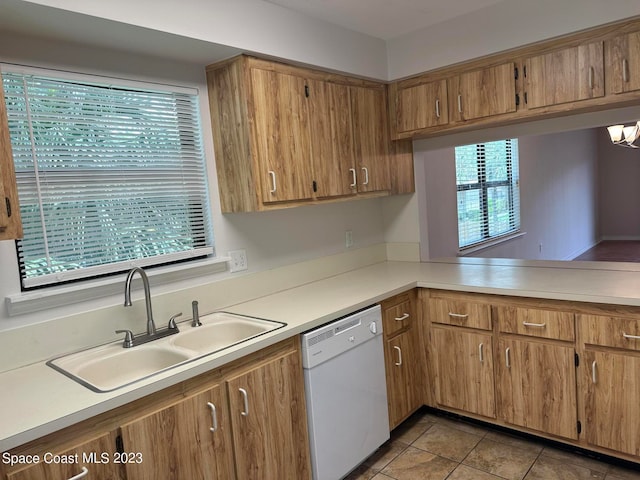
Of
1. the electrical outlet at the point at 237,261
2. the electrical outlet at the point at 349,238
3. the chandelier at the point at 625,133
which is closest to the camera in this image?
the electrical outlet at the point at 237,261

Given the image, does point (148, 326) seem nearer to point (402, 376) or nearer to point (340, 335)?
point (340, 335)

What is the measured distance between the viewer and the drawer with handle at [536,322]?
224cm

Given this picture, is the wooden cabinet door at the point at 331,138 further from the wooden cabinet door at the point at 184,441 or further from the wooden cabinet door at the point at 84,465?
the wooden cabinet door at the point at 84,465

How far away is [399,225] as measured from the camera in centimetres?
350

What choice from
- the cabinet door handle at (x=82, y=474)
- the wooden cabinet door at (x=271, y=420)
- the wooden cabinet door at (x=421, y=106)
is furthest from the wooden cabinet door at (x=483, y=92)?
the cabinet door handle at (x=82, y=474)

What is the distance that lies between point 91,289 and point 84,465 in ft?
2.60

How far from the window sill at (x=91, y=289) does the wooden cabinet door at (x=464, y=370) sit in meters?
1.38

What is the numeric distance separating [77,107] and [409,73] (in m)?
2.02

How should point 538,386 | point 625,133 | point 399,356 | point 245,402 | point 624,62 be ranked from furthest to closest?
point 625,133 < point 399,356 < point 538,386 < point 624,62 < point 245,402

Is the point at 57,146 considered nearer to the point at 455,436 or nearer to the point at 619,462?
the point at 455,436

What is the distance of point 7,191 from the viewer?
148cm

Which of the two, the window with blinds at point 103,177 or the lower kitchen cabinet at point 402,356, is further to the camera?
the lower kitchen cabinet at point 402,356

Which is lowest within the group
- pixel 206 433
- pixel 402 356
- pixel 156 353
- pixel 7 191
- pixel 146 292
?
pixel 402 356

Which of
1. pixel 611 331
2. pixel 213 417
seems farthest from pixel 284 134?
pixel 611 331
